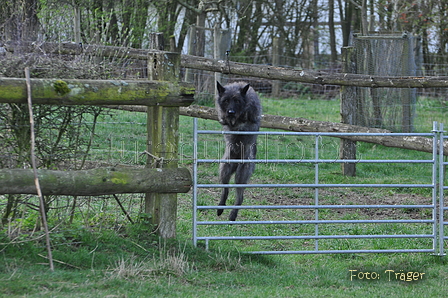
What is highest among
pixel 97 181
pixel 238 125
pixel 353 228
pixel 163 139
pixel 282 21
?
pixel 282 21

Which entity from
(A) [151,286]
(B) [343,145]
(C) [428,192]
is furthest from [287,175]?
(A) [151,286]

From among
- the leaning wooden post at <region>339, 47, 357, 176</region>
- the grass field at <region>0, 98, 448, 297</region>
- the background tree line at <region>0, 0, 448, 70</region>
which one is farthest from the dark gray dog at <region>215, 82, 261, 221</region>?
the background tree line at <region>0, 0, 448, 70</region>

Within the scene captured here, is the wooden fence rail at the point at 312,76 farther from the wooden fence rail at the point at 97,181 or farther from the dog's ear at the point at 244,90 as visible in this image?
the wooden fence rail at the point at 97,181


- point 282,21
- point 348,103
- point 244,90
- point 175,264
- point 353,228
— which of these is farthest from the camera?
point 282,21

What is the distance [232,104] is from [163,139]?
224 cm

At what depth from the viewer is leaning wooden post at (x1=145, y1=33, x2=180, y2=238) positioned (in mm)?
5355

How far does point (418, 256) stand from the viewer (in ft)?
19.5

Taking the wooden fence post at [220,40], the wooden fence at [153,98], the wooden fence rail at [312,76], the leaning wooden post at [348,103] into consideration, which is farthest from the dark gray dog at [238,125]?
the wooden fence post at [220,40]

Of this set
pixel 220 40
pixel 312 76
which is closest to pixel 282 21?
pixel 220 40

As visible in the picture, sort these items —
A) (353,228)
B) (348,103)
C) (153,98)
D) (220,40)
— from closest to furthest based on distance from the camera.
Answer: (153,98), (353,228), (348,103), (220,40)

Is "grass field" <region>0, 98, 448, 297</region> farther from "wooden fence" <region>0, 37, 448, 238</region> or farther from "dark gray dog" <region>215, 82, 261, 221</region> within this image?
"dark gray dog" <region>215, 82, 261, 221</region>

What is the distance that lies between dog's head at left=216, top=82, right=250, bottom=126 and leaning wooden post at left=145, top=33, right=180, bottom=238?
2.01 metres

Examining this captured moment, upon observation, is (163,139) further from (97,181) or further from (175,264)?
(175,264)

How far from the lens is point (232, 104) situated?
7.43 meters
